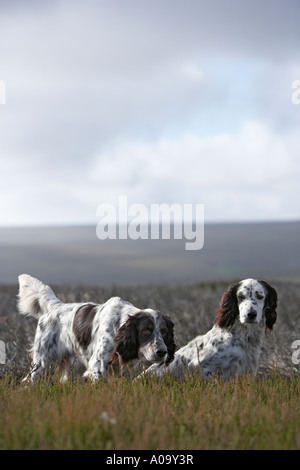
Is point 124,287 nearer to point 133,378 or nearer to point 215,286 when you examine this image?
point 215,286

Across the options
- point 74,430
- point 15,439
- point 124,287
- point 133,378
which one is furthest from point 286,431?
point 124,287

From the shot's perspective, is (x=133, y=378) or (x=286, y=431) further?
(x=133, y=378)

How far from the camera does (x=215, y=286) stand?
20.6m

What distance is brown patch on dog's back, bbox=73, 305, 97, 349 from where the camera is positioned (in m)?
7.65

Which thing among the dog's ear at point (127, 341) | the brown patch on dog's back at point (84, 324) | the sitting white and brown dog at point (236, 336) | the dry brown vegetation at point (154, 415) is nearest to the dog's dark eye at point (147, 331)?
the dog's ear at point (127, 341)

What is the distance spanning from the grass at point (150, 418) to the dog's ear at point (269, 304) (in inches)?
46.8

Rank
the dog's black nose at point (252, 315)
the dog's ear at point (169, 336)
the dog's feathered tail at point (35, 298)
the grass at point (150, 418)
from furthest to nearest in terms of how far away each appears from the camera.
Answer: the dog's feathered tail at point (35, 298)
the dog's black nose at point (252, 315)
the dog's ear at point (169, 336)
the grass at point (150, 418)

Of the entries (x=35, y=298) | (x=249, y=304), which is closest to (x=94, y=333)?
(x=35, y=298)

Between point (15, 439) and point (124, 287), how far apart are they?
42.3 feet

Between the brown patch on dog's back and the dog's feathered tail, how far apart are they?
88 centimetres

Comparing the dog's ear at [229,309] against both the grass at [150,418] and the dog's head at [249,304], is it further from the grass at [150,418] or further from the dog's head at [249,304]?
the grass at [150,418]

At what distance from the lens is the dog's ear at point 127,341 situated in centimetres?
700

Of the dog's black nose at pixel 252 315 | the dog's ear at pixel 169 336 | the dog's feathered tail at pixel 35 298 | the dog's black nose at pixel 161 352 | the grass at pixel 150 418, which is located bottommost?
the grass at pixel 150 418

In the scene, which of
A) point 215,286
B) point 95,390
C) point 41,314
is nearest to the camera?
point 95,390
